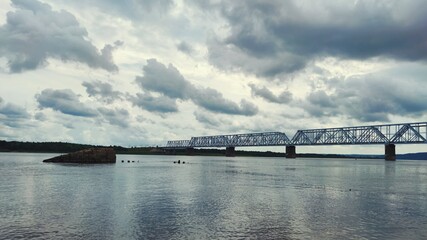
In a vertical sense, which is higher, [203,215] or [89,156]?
[89,156]

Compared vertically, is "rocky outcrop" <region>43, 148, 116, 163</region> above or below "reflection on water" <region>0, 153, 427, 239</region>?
above

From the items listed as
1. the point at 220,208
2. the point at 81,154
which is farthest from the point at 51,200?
the point at 81,154

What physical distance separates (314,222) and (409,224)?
7190 millimetres

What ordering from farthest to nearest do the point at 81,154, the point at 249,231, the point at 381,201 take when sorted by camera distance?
1. the point at 81,154
2. the point at 381,201
3. the point at 249,231

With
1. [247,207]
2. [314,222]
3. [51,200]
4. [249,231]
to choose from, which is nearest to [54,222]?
[51,200]

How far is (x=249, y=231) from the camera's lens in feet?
82.3

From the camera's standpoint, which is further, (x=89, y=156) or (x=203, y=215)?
(x=89, y=156)

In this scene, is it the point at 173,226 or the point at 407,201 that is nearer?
the point at 173,226

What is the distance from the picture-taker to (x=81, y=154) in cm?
11944

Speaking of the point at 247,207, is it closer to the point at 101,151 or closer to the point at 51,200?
the point at 51,200

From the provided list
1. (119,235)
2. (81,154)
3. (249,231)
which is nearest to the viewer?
(119,235)

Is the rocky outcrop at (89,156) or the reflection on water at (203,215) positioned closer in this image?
the reflection on water at (203,215)

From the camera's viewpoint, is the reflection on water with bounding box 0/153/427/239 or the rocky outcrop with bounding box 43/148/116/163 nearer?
the reflection on water with bounding box 0/153/427/239

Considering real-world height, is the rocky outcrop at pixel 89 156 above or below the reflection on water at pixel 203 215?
above
